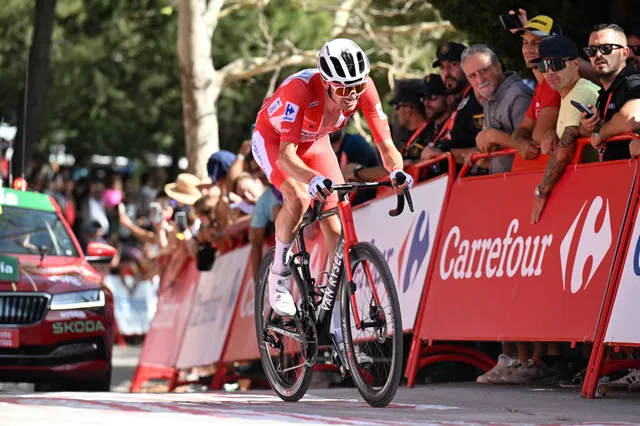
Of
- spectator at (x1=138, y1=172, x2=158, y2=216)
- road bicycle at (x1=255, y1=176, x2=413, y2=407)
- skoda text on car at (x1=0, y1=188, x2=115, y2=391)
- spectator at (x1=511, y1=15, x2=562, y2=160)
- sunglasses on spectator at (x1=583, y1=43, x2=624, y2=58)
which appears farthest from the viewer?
spectator at (x1=138, y1=172, x2=158, y2=216)

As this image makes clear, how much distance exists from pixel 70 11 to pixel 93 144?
16.0 ft

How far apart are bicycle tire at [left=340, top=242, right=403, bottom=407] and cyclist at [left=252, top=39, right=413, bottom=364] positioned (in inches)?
9.1

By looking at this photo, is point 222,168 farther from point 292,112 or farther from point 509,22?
point 292,112

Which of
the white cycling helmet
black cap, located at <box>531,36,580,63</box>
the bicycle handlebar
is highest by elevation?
black cap, located at <box>531,36,580,63</box>

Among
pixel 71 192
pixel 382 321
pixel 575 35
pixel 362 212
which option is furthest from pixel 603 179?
pixel 71 192

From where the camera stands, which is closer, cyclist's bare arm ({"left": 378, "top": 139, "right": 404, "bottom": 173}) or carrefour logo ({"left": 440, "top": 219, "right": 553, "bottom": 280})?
cyclist's bare arm ({"left": 378, "top": 139, "right": 404, "bottom": 173})

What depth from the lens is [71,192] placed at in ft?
99.3

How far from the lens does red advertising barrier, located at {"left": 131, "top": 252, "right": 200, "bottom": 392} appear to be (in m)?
16.6

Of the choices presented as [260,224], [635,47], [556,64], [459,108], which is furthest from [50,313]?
[635,47]

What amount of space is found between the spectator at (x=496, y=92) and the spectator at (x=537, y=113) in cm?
25

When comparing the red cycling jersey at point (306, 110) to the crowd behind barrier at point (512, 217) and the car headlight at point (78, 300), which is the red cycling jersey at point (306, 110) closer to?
the crowd behind barrier at point (512, 217)

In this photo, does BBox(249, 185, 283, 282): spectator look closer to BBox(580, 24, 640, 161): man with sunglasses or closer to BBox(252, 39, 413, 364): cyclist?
BBox(252, 39, 413, 364): cyclist

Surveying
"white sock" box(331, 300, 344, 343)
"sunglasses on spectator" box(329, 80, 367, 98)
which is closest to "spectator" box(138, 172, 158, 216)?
"white sock" box(331, 300, 344, 343)

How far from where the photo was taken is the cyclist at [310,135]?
26.7 feet
